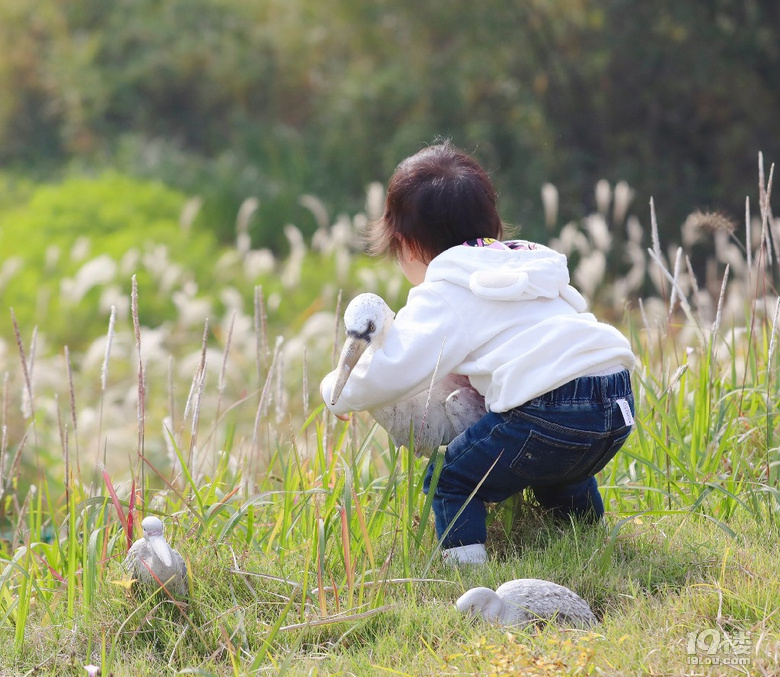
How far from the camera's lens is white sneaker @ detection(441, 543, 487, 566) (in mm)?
2270

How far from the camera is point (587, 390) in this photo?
2.22 metres

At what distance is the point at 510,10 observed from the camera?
11.9m

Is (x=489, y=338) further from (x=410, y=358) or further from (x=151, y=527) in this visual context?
(x=151, y=527)

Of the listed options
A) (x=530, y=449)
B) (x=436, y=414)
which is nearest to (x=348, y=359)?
(x=436, y=414)

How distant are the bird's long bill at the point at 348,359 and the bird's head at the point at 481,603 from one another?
0.50 metres

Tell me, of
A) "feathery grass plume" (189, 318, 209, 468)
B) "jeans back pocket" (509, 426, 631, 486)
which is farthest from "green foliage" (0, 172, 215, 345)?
"jeans back pocket" (509, 426, 631, 486)

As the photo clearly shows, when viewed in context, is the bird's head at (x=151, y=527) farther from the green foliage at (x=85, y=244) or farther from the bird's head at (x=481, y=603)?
the green foliage at (x=85, y=244)

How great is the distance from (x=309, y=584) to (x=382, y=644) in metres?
0.31

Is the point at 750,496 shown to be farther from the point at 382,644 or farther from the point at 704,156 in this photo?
the point at 704,156

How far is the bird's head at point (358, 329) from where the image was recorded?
214cm

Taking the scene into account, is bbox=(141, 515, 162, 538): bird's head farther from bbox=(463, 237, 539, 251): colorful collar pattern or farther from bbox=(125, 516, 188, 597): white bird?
bbox=(463, 237, 539, 251): colorful collar pattern

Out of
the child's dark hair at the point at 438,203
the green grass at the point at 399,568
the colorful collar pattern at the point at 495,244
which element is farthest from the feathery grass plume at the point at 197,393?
the colorful collar pattern at the point at 495,244

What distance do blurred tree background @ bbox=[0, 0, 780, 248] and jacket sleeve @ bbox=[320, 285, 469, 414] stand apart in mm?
8113

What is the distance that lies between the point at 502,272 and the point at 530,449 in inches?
15.3
